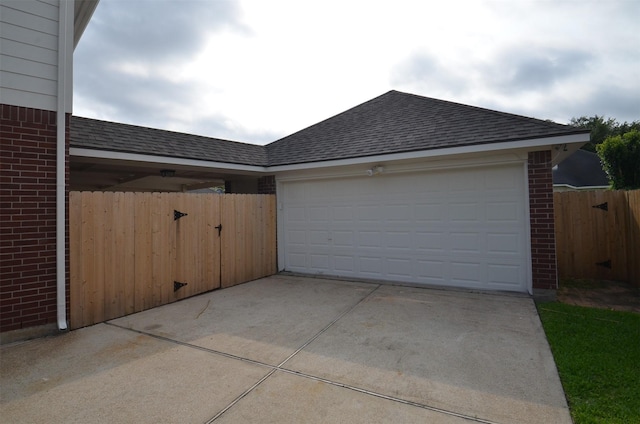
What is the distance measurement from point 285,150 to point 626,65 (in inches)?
330

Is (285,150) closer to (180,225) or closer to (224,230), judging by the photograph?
(224,230)

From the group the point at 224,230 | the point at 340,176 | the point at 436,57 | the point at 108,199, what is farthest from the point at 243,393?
the point at 436,57

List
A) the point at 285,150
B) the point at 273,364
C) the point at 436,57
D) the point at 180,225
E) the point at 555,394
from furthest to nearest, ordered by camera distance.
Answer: the point at 285,150 < the point at 436,57 < the point at 180,225 < the point at 273,364 < the point at 555,394

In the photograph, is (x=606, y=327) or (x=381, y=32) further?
(x=381, y=32)

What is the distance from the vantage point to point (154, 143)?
261 inches

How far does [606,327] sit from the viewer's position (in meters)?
4.26

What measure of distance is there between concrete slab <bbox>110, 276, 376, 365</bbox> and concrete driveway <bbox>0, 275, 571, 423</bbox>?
1.2 inches

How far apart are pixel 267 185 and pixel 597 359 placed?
7.48m

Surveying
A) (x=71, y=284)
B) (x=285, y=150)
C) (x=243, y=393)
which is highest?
(x=285, y=150)

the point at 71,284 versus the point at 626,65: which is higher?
the point at 626,65

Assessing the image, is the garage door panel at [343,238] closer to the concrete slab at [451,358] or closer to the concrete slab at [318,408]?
the concrete slab at [451,358]

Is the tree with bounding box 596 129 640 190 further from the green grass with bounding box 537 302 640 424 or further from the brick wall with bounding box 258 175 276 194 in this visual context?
the brick wall with bounding box 258 175 276 194

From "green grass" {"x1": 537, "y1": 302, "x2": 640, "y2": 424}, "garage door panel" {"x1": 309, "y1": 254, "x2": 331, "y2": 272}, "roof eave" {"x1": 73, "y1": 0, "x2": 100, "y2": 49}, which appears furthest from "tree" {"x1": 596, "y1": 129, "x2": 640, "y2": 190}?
"roof eave" {"x1": 73, "y1": 0, "x2": 100, "y2": 49}

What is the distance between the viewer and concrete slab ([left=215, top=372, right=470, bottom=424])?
2.47 m
